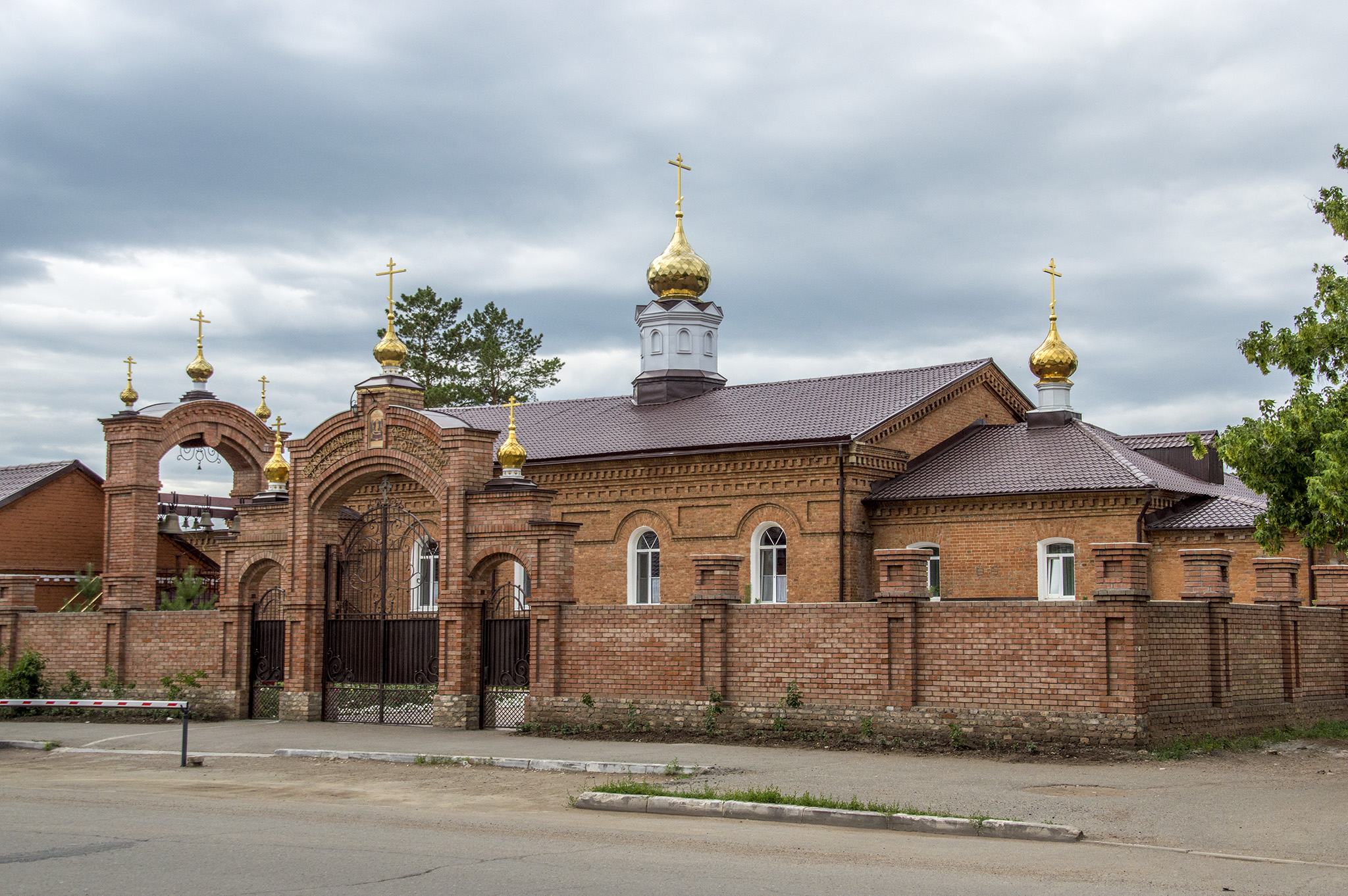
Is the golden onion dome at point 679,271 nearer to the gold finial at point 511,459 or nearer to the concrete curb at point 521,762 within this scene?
the gold finial at point 511,459

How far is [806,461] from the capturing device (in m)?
25.8

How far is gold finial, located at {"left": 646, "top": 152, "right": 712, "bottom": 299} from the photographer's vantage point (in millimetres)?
33969

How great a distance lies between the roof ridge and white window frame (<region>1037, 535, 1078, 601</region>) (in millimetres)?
1683

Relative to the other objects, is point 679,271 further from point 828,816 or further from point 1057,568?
point 828,816

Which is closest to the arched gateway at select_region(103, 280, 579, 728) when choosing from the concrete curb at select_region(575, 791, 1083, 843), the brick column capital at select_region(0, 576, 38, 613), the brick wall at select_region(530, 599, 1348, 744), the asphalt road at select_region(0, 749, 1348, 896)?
the brick wall at select_region(530, 599, 1348, 744)

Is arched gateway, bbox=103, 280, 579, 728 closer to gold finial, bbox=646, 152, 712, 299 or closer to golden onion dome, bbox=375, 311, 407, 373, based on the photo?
golden onion dome, bbox=375, 311, 407, 373

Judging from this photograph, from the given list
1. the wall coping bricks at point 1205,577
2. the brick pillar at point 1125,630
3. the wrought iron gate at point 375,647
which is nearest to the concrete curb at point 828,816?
the brick pillar at point 1125,630

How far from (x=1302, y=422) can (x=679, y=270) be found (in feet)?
67.6

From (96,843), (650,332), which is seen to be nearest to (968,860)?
(96,843)

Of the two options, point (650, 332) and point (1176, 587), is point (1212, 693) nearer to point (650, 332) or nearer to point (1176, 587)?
point (1176, 587)

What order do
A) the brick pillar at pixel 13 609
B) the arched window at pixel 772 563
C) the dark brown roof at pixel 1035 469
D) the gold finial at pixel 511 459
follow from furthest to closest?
the arched window at pixel 772 563
the dark brown roof at pixel 1035 469
the brick pillar at pixel 13 609
the gold finial at pixel 511 459

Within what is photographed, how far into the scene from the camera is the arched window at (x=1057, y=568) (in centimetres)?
2434

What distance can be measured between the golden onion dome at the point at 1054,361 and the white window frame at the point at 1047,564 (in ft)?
15.9

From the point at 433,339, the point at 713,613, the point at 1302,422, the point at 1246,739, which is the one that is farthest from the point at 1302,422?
the point at 433,339
